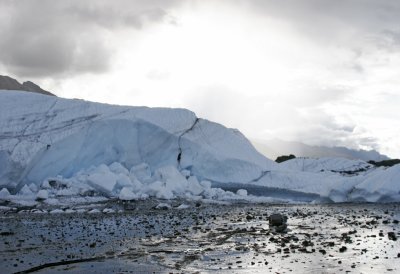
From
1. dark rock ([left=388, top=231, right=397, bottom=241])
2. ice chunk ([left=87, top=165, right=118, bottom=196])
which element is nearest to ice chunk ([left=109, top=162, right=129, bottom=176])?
ice chunk ([left=87, top=165, right=118, bottom=196])

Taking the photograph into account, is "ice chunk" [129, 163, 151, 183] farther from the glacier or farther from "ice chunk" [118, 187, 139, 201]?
"ice chunk" [118, 187, 139, 201]

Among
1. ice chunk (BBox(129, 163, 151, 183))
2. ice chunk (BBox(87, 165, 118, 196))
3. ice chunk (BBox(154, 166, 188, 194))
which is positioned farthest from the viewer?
ice chunk (BBox(129, 163, 151, 183))

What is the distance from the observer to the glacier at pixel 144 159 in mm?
23156

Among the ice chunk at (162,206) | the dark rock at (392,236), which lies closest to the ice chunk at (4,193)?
the ice chunk at (162,206)

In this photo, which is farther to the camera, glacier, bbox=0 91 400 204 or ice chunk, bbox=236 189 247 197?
ice chunk, bbox=236 189 247 197

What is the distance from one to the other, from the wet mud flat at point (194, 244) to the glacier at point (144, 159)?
6.46m

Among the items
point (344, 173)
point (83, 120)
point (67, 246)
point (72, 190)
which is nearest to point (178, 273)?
point (67, 246)

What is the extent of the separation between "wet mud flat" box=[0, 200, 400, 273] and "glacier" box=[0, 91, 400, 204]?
646cm

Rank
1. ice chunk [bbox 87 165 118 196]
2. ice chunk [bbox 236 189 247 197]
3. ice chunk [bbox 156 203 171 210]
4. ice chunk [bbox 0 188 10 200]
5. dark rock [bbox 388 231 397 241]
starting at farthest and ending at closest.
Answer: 1. ice chunk [bbox 236 189 247 197]
2. ice chunk [bbox 87 165 118 196]
3. ice chunk [bbox 0 188 10 200]
4. ice chunk [bbox 156 203 171 210]
5. dark rock [bbox 388 231 397 241]

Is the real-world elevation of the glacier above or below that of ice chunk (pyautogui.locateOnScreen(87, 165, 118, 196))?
above

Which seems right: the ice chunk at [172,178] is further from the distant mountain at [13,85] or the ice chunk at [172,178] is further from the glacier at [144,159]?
the distant mountain at [13,85]

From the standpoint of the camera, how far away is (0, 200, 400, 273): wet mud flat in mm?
8242

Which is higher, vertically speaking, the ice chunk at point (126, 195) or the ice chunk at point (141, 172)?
the ice chunk at point (141, 172)

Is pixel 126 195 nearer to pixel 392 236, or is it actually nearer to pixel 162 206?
pixel 162 206
